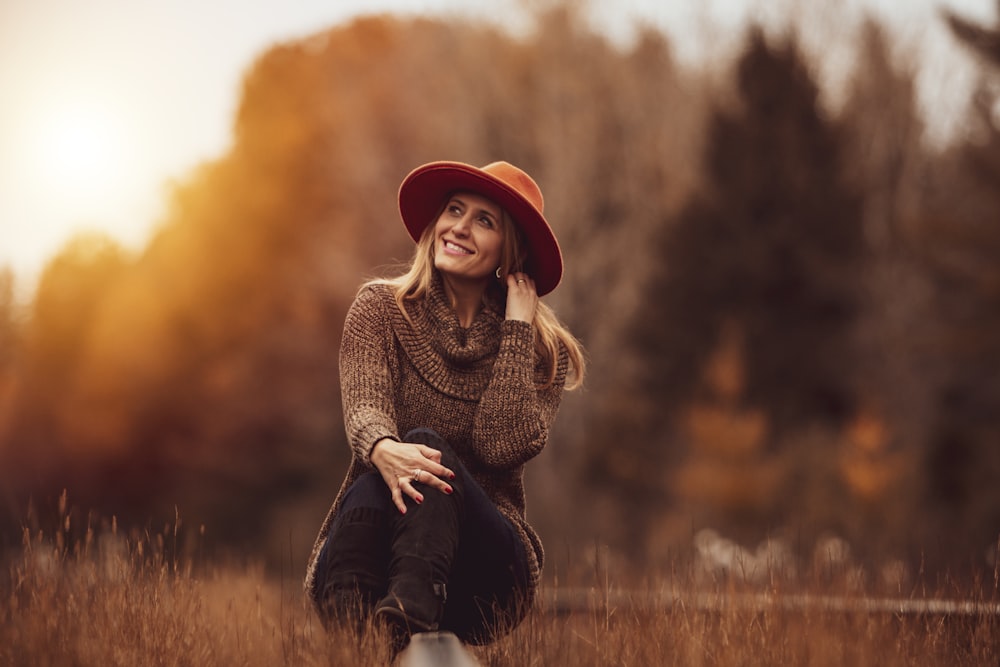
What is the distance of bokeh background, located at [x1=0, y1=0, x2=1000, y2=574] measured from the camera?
57.3 feet

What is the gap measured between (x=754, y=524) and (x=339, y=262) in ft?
27.4

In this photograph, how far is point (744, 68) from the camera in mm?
21219

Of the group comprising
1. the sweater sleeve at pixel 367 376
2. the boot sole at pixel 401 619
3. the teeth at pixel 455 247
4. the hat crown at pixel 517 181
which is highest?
the hat crown at pixel 517 181

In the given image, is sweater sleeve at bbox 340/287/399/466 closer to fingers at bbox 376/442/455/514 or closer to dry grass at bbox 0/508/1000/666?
fingers at bbox 376/442/455/514

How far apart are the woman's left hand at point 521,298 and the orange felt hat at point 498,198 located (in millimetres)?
78

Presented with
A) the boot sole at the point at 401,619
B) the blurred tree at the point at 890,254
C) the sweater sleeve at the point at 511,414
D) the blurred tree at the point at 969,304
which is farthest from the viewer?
the blurred tree at the point at 890,254

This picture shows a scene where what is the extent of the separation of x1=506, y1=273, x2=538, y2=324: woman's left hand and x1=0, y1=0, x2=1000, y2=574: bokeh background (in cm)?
1236

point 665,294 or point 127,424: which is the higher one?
point 665,294

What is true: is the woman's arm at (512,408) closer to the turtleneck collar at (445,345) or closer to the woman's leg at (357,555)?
the turtleneck collar at (445,345)

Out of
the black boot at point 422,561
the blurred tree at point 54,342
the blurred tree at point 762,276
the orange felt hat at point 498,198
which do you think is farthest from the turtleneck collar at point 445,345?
the blurred tree at point 54,342

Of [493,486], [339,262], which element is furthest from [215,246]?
[493,486]

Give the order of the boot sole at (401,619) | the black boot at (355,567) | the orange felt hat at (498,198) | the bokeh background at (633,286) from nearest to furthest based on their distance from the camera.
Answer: the boot sole at (401,619), the black boot at (355,567), the orange felt hat at (498,198), the bokeh background at (633,286)

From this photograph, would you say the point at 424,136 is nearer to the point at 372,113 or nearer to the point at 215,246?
the point at 372,113

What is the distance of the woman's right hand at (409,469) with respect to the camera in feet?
9.83
